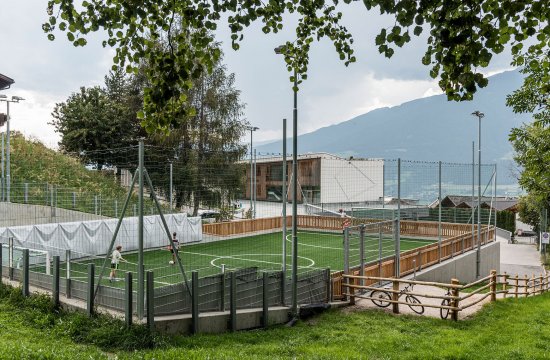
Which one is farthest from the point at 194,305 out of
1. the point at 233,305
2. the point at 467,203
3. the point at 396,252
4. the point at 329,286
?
the point at 467,203

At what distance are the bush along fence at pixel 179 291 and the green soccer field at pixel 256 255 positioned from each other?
422cm

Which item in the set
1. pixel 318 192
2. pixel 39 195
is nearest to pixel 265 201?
pixel 318 192

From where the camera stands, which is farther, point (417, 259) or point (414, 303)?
point (417, 259)

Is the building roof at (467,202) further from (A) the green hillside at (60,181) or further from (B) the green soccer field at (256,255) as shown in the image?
(A) the green hillside at (60,181)

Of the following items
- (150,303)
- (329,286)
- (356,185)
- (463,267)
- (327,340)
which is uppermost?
(356,185)

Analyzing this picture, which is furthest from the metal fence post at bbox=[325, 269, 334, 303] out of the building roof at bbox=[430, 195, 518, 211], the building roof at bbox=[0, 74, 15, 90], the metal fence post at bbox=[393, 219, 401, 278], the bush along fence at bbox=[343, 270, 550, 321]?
the building roof at bbox=[430, 195, 518, 211]

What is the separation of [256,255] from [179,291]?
14.0m

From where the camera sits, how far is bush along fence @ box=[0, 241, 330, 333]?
10867 mm

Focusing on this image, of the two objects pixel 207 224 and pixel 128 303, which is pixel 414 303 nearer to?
pixel 128 303

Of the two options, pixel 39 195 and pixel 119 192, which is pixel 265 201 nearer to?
pixel 119 192

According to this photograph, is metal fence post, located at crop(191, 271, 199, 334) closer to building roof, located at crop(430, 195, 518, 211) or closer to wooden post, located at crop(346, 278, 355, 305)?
wooden post, located at crop(346, 278, 355, 305)

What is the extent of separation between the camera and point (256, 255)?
991 inches

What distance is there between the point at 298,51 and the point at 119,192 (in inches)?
1130

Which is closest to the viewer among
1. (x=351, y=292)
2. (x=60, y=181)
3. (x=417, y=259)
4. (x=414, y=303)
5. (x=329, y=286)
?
(x=414, y=303)
